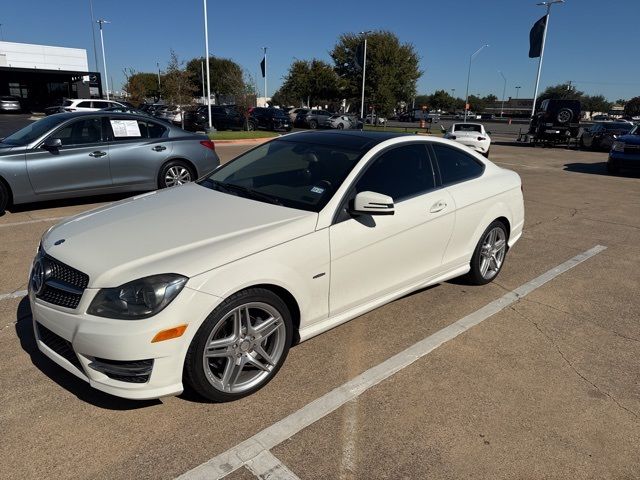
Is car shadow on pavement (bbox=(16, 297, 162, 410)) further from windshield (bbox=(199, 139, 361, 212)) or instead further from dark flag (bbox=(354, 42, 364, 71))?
dark flag (bbox=(354, 42, 364, 71))

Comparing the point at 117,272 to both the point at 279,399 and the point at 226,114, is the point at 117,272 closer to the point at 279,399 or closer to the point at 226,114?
the point at 279,399

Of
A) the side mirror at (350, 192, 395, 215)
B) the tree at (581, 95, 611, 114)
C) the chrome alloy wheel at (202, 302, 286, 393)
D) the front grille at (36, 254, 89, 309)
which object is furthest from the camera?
the tree at (581, 95, 611, 114)

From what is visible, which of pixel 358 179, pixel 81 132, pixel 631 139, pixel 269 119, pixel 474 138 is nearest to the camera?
pixel 358 179

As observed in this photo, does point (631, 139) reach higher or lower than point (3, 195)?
higher

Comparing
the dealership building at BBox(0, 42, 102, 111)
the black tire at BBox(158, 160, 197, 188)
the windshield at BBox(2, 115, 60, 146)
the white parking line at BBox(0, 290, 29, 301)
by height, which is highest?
the dealership building at BBox(0, 42, 102, 111)

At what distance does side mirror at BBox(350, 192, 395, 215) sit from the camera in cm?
314

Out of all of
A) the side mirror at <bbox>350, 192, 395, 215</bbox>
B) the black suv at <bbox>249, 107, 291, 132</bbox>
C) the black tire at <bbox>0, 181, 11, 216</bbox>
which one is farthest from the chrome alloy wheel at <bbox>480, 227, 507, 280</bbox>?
the black suv at <bbox>249, 107, 291, 132</bbox>

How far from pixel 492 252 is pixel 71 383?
12.6 ft

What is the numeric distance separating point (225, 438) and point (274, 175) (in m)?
2.03

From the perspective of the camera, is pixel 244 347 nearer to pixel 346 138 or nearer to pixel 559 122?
pixel 346 138

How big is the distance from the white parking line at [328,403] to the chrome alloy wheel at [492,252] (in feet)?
1.12

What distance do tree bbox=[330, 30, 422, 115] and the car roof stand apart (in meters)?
39.4

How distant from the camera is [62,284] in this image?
2703 millimetres

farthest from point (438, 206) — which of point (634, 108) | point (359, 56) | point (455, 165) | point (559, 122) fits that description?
point (634, 108)
